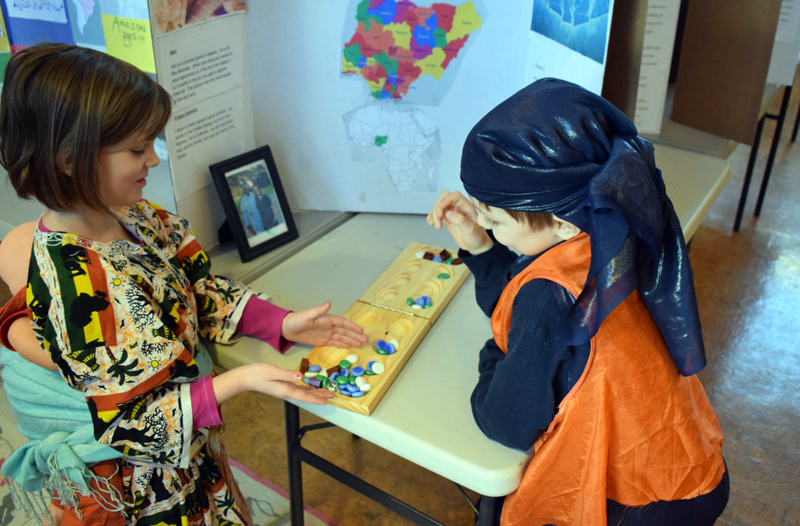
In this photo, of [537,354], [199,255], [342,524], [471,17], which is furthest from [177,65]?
[342,524]

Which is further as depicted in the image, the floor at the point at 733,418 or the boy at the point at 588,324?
the floor at the point at 733,418

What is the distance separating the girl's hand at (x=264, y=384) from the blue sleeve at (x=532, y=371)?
263 mm

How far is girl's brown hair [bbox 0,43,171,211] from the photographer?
2.48 feet

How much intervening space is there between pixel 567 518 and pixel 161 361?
0.63m

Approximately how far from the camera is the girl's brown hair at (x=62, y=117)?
756 millimetres

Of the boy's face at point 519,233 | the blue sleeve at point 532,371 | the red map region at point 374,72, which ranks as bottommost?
the blue sleeve at point 532,371

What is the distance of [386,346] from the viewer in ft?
3.31

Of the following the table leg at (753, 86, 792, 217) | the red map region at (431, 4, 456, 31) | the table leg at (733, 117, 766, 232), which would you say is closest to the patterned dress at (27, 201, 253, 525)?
the red map region at (431, 4, 456, 31)

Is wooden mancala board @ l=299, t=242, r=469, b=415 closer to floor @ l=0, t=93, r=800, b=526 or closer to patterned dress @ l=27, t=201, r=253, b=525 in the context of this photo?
patterned dress @ l=27, t=201, r=253, b=525

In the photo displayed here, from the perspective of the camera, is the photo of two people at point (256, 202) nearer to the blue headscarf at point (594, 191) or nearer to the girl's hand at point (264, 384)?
the girl's hand at point (264, 384)

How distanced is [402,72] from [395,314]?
22.3 inches

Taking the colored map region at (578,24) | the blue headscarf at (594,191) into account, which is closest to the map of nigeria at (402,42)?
the colored map region at (578,24)

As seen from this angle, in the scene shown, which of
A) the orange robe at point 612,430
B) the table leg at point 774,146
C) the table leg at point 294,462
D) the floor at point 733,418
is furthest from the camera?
the table leg at point 774,146

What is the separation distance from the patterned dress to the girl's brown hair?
0.08 meters
